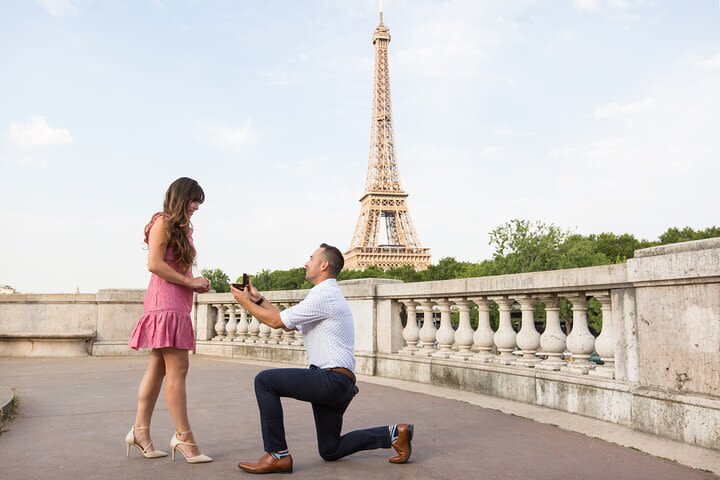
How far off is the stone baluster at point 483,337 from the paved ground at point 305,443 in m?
0.79

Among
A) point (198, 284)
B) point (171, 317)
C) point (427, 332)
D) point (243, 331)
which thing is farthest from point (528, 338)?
point (243, 331)

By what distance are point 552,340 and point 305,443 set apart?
2.65 metres

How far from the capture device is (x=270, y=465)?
12.7 ft

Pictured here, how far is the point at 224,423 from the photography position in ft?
18.2

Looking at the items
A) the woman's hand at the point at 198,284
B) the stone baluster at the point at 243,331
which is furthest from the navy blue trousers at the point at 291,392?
the stone baluster at the point at 243,331

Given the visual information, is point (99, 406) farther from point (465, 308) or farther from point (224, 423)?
point (465, 308)

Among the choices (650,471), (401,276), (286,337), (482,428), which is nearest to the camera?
(650,471)

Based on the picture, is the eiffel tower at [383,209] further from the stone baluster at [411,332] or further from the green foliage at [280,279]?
the stone baluster at [411,332]

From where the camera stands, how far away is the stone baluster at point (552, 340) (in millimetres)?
6109

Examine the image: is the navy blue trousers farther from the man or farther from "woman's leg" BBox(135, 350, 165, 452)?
"woman's leg" BBox(135, 350, 165, 452)

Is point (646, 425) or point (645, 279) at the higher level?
point (645, 279)

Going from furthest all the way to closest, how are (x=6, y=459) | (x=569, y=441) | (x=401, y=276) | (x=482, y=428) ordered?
(x=401, y=276), (x=482, y=428), (x=569, y=441), (x=6, y=459)

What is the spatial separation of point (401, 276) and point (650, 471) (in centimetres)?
7349

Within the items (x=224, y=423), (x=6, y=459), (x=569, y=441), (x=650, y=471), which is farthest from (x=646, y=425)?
(x=6, y=459)
